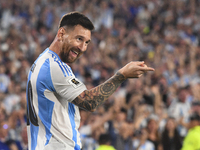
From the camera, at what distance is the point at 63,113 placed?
2.46m

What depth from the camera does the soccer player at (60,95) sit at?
240 cm

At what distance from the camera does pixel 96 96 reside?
2459 millimetres

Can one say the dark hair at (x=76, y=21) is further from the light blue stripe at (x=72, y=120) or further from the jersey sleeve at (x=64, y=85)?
the light blue stripe at (x=72, y=120)

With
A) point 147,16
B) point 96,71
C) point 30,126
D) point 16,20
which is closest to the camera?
point 30,126

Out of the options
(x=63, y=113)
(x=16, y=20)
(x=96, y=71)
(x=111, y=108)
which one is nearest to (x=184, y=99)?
(x=111, y=108)

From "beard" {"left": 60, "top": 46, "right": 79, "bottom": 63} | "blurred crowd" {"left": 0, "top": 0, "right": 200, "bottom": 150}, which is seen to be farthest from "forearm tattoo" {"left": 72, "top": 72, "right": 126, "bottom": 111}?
"blurred crowd" {"left": 0, "top": 0, "right": 200, "bottom": 150}

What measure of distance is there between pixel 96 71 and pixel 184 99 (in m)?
3.18

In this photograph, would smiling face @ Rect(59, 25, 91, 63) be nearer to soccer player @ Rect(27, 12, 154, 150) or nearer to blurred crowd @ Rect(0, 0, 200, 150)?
soccer player @ Rect(27, 12, 154, 150)

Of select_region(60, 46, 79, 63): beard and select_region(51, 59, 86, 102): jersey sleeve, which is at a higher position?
select_region(60, 46, 79, 63): beard

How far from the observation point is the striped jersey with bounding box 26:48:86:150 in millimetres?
2389

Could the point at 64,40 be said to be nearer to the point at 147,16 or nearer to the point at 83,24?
the point at 83,24

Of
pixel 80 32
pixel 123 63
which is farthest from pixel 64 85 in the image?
pixel 123 63

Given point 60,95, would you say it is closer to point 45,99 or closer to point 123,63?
point 45,99

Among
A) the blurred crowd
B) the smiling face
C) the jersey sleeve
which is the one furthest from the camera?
the blurred crowd
